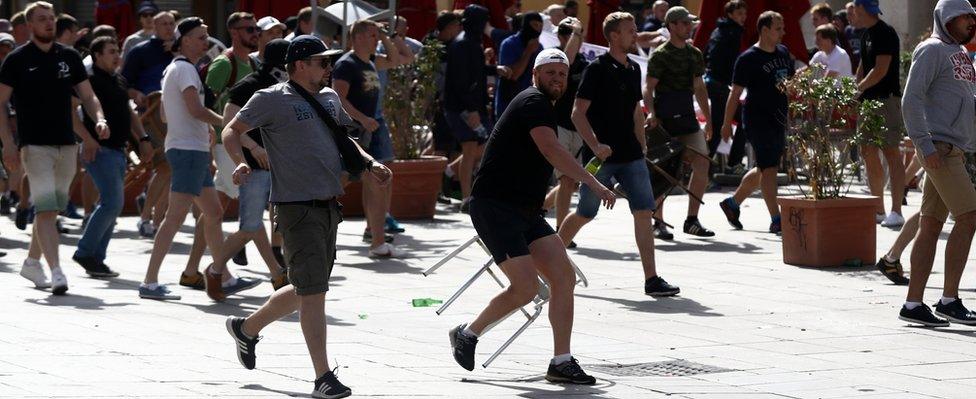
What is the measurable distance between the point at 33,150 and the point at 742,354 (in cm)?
511

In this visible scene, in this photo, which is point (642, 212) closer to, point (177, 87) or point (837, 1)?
point (177, 87)

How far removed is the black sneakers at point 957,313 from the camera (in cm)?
955

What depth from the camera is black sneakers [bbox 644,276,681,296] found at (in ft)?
35.9

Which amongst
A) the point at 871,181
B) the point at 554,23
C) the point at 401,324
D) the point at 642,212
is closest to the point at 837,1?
the point at 554,23

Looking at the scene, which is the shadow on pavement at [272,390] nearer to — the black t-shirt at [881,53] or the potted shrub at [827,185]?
the potted shrub at [827,185]

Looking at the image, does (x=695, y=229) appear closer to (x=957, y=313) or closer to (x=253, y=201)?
(x=253, y=201)

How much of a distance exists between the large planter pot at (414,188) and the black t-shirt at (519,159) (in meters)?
7.11

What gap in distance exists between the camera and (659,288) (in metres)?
10.9

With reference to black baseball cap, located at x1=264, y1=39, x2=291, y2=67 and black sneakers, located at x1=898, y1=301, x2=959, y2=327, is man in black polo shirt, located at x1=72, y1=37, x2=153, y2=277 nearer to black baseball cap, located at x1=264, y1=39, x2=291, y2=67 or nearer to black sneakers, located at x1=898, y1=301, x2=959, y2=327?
black baseball cap, located at x1=264, y1=39, x2=291, y2=67

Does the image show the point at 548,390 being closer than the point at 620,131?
Yes

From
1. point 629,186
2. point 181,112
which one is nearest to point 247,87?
point 181,112

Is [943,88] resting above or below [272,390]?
above

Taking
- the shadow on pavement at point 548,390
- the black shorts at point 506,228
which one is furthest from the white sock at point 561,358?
the black shorts at point 506,228

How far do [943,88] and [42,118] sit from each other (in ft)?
18.5
